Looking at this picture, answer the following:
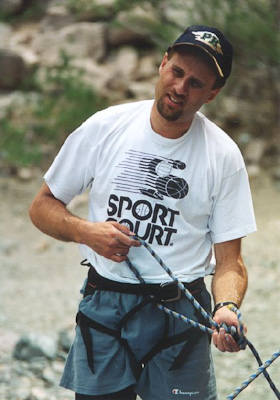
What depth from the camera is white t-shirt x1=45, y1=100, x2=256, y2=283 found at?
2678 millimetres

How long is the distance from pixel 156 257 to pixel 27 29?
1035 cm

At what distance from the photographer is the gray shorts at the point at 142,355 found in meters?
2.74

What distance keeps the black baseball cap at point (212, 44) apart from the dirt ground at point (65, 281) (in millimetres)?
2723

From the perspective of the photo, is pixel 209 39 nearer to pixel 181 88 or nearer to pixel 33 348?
pixel 181 88

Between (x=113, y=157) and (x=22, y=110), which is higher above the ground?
(x=113, y=157)

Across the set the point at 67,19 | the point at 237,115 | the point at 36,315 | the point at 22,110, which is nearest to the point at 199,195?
the point at 36,315

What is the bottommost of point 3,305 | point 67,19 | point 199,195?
point 3,305

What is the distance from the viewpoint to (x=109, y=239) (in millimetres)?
2551

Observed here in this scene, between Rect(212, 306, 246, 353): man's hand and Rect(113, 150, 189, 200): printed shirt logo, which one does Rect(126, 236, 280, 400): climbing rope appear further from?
Rect(113, 150, 189, 200): printed shirt logo

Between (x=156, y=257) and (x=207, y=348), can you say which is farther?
(x=207, y=348)

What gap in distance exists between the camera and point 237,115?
975 centimetres

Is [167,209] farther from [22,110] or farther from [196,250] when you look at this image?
[22,110]

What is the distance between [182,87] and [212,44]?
195 millimetres

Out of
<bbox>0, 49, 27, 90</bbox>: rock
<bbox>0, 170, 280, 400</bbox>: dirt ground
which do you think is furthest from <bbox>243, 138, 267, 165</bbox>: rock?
<bbox>0, 49, 27, 90</bbox>: rock
